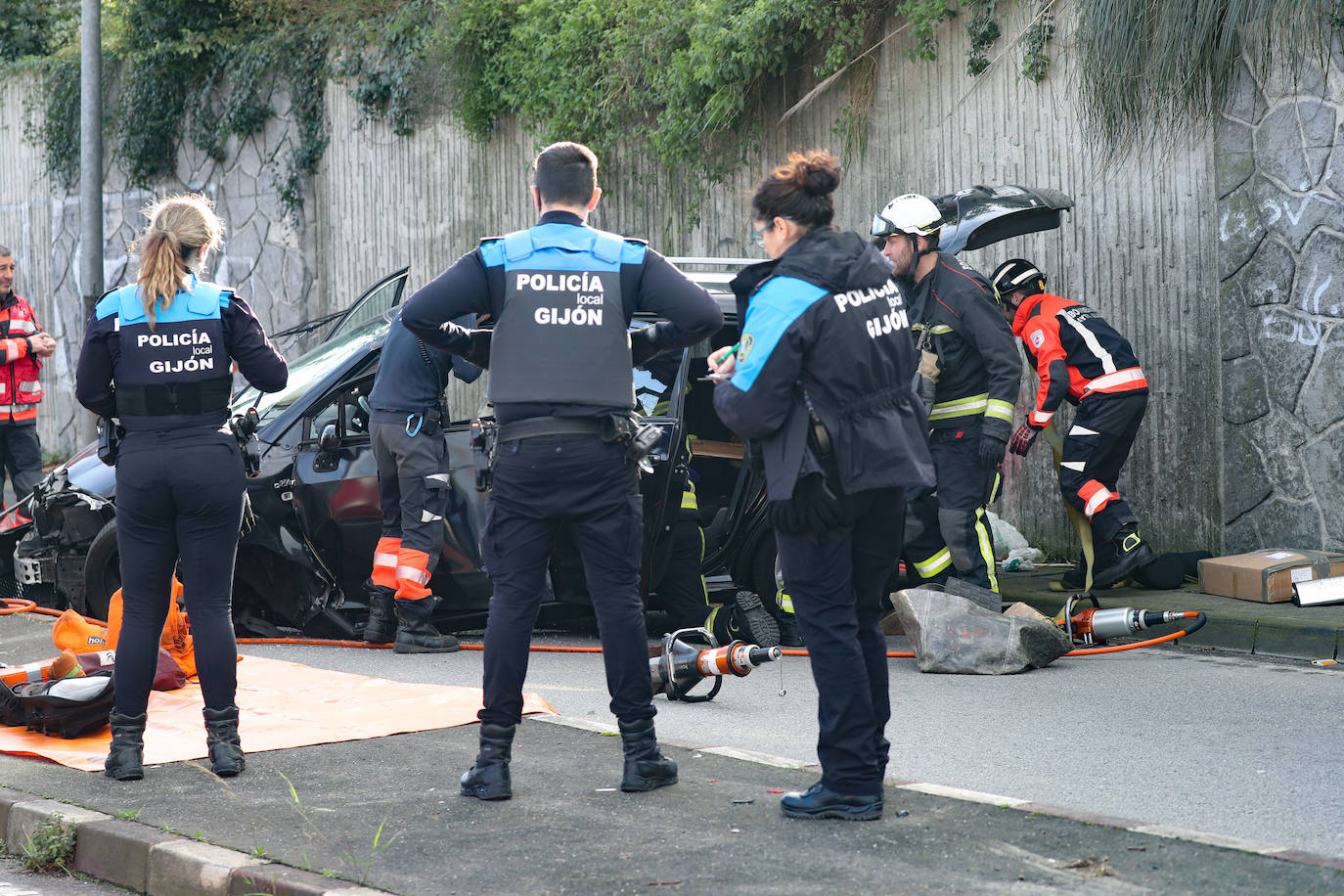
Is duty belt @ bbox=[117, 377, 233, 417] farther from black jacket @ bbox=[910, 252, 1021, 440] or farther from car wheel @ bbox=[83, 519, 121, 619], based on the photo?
black jacket @ bbox=[910, 252, 1021, 440]

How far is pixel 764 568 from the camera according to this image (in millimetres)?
7953

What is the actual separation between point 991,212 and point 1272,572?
7.76ft

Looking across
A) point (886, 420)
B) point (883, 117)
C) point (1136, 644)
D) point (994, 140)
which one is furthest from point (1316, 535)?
point (886, 420)

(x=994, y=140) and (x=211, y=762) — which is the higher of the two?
(x=994, y=140)

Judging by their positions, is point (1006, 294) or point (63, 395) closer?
point (1006, 294)

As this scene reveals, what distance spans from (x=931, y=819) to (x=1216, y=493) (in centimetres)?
562

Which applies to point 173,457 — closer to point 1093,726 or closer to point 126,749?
point 126,749

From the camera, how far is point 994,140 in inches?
408

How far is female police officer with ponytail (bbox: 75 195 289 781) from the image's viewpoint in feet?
16.9

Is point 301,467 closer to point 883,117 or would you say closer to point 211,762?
point 211,762

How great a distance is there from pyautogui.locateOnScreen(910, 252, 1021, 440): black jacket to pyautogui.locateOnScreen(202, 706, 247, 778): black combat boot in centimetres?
377

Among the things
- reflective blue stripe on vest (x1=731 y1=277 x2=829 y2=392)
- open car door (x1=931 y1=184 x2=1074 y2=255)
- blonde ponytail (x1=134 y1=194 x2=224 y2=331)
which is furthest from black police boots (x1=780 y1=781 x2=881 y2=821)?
open car door (x1=931 y1=184 x2=1074 y2=255)

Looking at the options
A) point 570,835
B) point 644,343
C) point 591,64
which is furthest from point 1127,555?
point 591,64

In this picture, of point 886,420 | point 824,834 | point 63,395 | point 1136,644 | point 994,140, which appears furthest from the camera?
point 63,395
